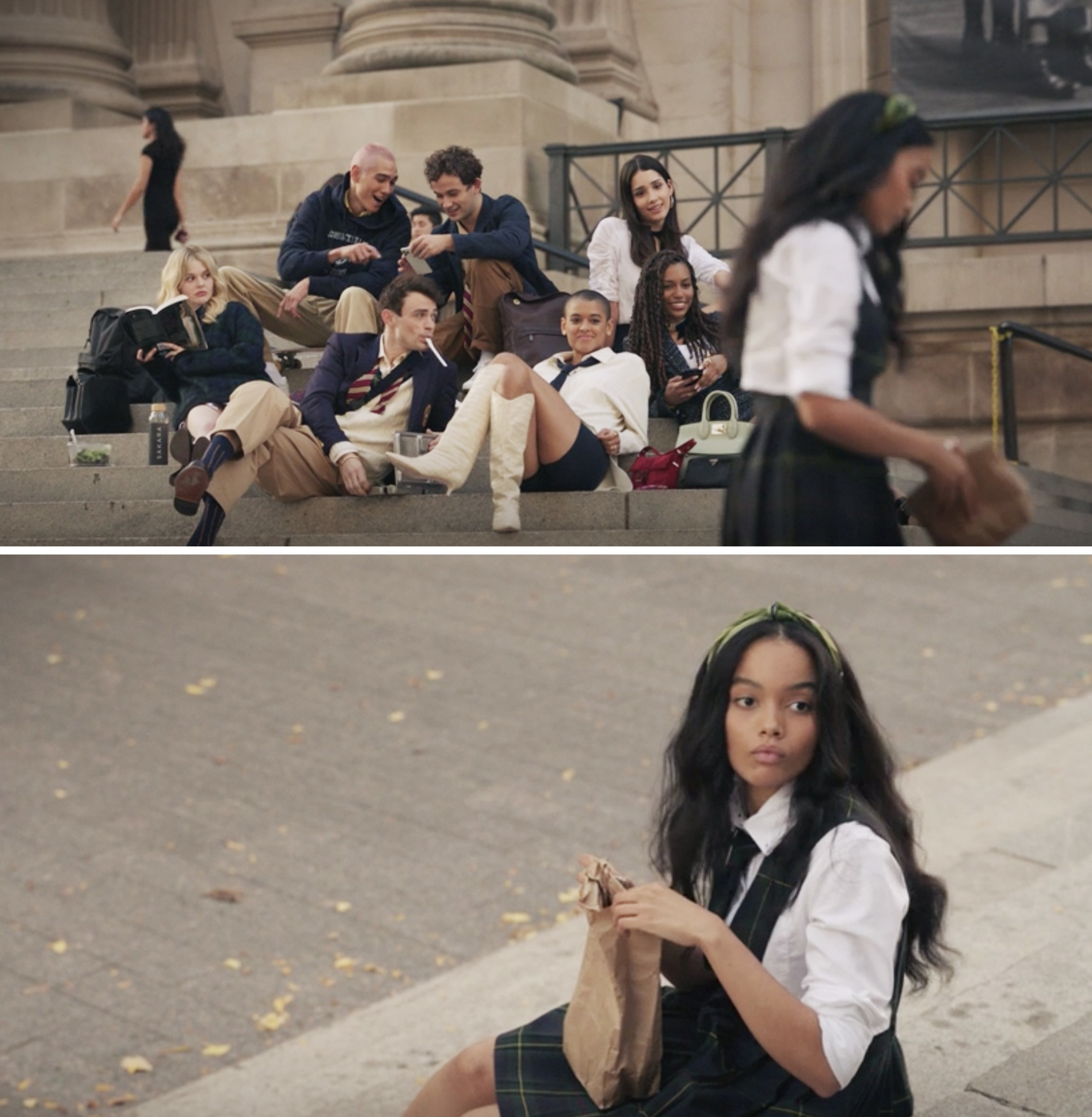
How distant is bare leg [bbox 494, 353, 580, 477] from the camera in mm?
6793

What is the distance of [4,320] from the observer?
1319cm

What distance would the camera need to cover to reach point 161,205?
1361 cm

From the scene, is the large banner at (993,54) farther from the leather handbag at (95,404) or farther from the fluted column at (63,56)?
the leather handbag at (95,404)

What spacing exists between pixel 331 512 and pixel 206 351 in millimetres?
1276

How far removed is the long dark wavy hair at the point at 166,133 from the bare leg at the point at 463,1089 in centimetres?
1051

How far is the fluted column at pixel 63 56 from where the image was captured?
16.7m

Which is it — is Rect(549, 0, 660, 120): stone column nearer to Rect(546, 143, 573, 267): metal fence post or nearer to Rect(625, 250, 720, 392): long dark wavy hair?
Rect(546, 143, 573, 267): metal fence post

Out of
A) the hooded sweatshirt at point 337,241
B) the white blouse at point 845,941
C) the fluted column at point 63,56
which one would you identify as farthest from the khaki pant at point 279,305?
the fluted column at point 63,56

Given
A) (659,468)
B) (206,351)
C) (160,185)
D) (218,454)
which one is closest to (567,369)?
(659,468)

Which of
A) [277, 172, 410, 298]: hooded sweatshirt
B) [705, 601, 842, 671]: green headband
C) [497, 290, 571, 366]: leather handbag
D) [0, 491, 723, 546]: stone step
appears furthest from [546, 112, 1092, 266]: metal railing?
[705, 601, 842, 671]: green headband

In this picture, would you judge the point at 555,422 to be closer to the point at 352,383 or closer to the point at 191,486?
the point at 352,383

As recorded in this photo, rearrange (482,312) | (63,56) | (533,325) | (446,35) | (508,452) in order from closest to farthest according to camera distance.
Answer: (508,452) → (533,325) → (482,312) → (446,35) → (63,56)

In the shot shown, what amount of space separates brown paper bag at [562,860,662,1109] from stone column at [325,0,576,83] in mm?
11015

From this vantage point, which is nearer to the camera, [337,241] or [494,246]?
[494,246]
